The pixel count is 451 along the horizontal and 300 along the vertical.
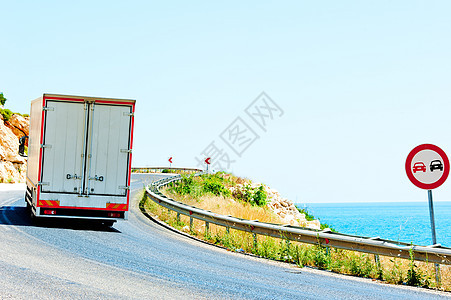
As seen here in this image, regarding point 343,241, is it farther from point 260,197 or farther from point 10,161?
point 10,161

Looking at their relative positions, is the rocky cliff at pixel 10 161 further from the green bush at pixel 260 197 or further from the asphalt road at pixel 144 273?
the asphalt road at pixel 144 273

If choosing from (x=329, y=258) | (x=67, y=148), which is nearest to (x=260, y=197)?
(x=67, y=148)

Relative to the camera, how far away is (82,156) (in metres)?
13.1

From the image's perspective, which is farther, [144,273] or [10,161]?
[10,161]

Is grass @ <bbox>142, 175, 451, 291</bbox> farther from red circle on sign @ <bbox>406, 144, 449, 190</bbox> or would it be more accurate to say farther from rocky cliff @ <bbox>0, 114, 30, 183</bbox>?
rocky cliff @ <bbox>0, 114, 30, 183</bbox>

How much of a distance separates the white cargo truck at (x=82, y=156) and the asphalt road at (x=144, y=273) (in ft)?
2.64

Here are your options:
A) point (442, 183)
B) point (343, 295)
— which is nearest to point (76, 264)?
point (343, 295)

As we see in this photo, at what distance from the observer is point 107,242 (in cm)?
1161

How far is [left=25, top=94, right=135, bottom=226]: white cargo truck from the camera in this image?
13.0 metres

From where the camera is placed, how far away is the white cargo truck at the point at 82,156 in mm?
12953

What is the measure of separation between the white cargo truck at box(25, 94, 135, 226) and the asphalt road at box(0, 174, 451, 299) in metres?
0.80

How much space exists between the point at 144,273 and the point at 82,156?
19.0 feet

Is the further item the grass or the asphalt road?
the grass

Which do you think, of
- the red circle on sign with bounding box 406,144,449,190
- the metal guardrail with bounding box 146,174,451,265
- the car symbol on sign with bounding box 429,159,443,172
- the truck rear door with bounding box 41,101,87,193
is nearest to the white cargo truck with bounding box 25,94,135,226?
the truck rear door with bounding box 41,101,87,193
